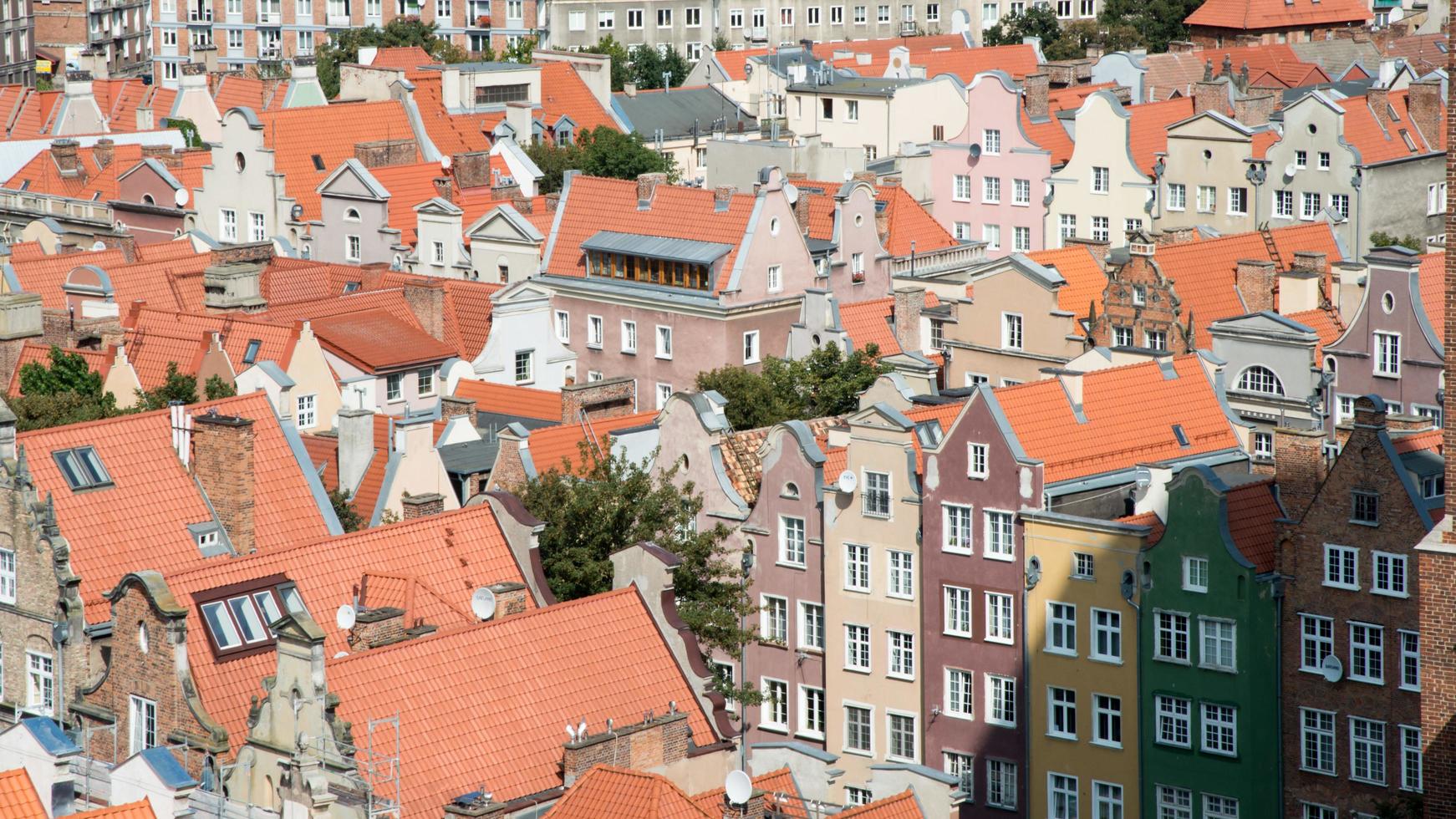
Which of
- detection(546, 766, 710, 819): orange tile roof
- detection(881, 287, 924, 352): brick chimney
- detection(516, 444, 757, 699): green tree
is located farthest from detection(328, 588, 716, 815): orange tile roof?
detection(881, 287, 924, 352): brick chimney

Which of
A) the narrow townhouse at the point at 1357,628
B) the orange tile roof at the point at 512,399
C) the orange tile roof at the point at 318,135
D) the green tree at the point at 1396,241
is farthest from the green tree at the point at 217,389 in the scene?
the green tree at the point at 1396,241

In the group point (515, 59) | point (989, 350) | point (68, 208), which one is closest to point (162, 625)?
point (989, 350)

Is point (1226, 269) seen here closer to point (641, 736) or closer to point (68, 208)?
point (641, 736)

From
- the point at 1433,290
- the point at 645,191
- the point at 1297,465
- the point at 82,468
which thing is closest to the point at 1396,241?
the point at 1433,290

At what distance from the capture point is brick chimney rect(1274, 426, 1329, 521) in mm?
63688

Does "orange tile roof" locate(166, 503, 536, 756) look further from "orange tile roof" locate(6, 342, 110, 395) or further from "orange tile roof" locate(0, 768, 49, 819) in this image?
"orange tile roof" locate(6, 342, 110, 395)

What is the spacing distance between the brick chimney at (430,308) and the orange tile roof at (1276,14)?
3829 inches

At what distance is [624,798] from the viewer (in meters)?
52.6

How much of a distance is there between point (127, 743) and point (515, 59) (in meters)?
120

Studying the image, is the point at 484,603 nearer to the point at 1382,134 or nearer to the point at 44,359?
the point at 44,359

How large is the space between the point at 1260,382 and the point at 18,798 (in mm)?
42519

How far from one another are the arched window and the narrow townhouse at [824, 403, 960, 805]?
13.3 metres

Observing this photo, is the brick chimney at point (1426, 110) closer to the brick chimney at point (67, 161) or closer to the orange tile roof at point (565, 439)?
the orange tile roof at point (565, 439)

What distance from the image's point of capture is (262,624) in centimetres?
5822
